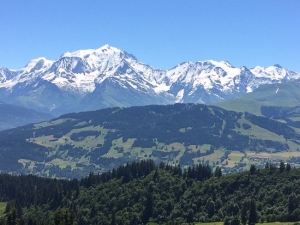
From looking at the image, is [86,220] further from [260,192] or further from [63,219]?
[260,192]

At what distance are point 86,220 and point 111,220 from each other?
487 inches

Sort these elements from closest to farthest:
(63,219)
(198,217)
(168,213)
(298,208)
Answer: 1. (63,219)
2. (298,208)
3. (198,217)
4. (168,213)

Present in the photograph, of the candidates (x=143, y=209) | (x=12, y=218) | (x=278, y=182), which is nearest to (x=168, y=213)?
(x=143, y=209)

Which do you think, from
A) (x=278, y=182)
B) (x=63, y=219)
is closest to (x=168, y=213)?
(x=278, y=182)

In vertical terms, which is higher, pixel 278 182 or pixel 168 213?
pixel 278 182

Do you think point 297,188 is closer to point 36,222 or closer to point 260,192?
point 260,192

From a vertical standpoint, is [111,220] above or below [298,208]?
below

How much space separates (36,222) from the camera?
161 metres

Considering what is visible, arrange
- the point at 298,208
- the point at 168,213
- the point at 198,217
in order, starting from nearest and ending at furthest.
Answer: the point at 298,208 < the point at 198,217 < the point at 168,213

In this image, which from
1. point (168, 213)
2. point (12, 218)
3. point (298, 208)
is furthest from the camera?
point (168, 213)

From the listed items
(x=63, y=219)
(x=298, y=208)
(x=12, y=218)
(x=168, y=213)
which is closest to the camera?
(x=12, y=218)

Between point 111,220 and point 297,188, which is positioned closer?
point 297,188

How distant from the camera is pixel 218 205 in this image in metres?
187

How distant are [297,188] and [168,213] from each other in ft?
187
